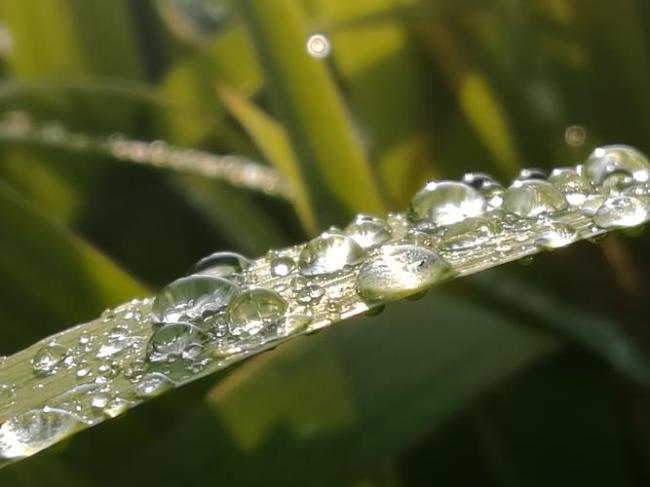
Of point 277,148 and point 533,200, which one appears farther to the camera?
point 277,148

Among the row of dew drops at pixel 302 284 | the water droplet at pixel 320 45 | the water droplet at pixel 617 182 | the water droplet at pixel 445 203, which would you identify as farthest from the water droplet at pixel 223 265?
the water droplet at pixel 320 45

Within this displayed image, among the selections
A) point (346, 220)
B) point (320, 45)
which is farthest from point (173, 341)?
point (320, 45)

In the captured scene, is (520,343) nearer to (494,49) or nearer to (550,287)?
(550,287)

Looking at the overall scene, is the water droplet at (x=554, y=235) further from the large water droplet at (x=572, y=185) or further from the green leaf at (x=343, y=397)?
the green leaf at (x=343, y=397)

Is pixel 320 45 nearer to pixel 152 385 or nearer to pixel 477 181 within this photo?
pixel 477 181

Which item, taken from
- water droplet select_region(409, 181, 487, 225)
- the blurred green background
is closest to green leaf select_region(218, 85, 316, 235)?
the blurred green background

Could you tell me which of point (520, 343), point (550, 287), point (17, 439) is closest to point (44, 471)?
point (17, 439)
